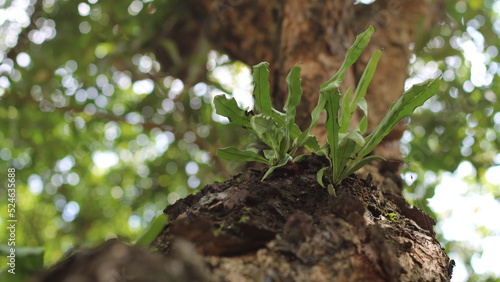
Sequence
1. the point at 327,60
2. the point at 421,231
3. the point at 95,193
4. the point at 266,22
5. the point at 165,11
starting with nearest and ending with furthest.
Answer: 1. the point at 421,231
2. the point at 327,60
3. the point at 266,22
4. the point at 165,11
5. the point at 95,193

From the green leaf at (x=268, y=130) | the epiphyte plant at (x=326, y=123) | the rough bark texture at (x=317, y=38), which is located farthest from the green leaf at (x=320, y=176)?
the rough bark texture at (x=317, y=38)

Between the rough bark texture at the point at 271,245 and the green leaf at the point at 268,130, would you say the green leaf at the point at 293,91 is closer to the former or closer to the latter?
the green leaf at the point at 268,130

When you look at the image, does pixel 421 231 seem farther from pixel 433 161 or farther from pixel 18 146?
pixel 18 146

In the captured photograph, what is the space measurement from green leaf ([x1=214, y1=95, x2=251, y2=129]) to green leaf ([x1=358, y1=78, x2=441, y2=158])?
0.25 meters

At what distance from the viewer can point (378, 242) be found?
2.29 ft

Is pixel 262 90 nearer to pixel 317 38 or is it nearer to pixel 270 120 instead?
pixel 270 120

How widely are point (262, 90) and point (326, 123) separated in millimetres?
153

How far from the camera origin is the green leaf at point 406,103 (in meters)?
0.89

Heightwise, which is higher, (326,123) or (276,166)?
(326,123)

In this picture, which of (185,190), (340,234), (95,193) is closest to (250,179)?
(340,234)

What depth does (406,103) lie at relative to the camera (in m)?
0.90

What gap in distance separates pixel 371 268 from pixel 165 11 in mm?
1885

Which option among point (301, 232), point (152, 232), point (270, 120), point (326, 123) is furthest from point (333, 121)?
point (152, 232)

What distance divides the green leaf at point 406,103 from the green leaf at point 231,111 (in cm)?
25
